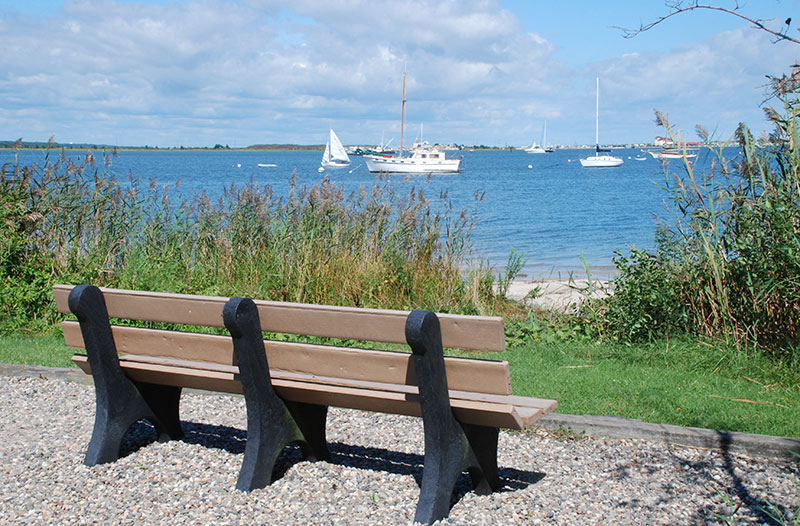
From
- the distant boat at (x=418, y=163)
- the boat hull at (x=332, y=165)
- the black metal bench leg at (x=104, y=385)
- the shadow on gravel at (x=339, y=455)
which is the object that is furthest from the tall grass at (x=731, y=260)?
the boat hull at (x=332, y=165)

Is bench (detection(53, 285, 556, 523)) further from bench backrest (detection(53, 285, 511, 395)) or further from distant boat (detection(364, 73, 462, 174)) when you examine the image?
distant boat (detection(364, 73, 462, 174))

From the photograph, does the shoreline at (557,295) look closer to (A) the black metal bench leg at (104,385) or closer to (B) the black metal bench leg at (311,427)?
(B) the black metal bench leg at (311,427)

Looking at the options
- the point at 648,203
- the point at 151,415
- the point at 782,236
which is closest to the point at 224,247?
the point at 151,415

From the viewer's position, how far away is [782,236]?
5441 mm

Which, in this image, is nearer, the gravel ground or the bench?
the bench

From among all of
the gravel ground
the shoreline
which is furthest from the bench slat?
the shoreline

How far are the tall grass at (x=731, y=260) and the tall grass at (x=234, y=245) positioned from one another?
1.79 metres

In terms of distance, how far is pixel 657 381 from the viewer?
Answer: 5.25 meters

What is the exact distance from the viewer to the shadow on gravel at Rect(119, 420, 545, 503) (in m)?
3.68

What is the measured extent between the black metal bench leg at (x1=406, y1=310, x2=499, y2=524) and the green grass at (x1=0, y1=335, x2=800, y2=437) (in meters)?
1.39

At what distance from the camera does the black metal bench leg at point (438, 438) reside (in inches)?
113

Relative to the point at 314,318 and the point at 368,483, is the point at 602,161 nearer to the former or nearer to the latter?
the point at 368,483

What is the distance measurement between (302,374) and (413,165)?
53.3 metres

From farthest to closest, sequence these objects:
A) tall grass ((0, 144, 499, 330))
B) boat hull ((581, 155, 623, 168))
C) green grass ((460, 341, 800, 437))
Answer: boat hull ((581, 155, 623, 168)) → tall grass ((0, 144, 499, 330)) → green grass ((460, 341, 800, 437))
